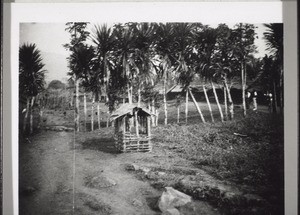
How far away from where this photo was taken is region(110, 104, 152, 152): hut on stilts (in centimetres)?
298

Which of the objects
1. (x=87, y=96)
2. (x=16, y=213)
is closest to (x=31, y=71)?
(x=87, y=96)

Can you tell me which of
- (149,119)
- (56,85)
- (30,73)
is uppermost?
(30,73)

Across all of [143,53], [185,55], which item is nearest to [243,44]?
[185,55]

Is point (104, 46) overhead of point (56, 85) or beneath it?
overhead

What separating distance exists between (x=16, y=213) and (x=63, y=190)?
0.48 m

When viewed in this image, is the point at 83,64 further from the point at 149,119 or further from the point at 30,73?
the point at 149,119

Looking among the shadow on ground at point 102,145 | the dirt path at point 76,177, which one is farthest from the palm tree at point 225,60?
the shadow on ground at point 102,145

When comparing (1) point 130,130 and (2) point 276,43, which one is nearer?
(2) point 276,43

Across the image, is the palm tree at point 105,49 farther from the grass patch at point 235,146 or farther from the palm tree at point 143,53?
the grass patch at point 235,146

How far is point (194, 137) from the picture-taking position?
297 cm

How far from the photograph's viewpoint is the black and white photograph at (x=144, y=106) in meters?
2.92

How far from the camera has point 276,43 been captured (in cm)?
291

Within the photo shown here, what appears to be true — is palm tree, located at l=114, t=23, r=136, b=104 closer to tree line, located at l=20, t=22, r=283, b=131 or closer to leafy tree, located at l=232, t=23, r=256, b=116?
tree line, located at l=20, t=22, r=283, b=131

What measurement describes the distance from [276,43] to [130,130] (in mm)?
1550
